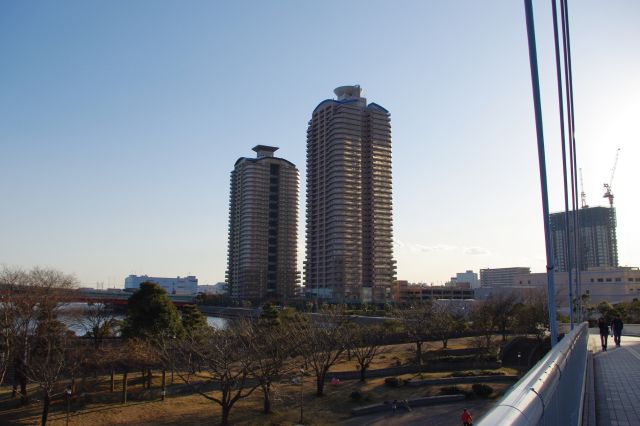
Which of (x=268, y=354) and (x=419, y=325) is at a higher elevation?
(x=419, y=325)

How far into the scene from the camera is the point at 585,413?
318 inches

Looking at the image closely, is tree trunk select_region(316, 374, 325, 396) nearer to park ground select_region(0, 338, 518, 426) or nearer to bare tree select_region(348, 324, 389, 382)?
park ground select_region(0, 338, 518, 426)

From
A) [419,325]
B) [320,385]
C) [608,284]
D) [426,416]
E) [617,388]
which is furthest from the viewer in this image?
[608,284]

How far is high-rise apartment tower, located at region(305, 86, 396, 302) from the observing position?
386 feet

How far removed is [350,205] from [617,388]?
109 metres

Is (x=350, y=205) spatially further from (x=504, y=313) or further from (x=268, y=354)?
(x=268, y=354)

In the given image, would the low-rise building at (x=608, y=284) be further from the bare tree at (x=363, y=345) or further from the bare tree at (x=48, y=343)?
the bare tree at (x=48, y=343)

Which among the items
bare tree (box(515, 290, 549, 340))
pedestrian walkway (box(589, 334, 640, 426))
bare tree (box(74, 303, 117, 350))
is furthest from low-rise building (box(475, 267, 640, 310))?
pedestrian walkway (box(589, 334, 640, 426))

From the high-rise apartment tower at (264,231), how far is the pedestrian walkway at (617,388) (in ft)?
396

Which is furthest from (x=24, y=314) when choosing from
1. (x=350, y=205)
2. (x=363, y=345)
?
(x=350, y=205)

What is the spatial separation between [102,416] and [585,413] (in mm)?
24179

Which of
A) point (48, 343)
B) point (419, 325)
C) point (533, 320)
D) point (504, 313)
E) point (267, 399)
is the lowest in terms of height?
point (267, 399)

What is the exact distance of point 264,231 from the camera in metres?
142

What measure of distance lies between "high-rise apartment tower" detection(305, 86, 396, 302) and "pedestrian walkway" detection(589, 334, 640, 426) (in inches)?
3795
